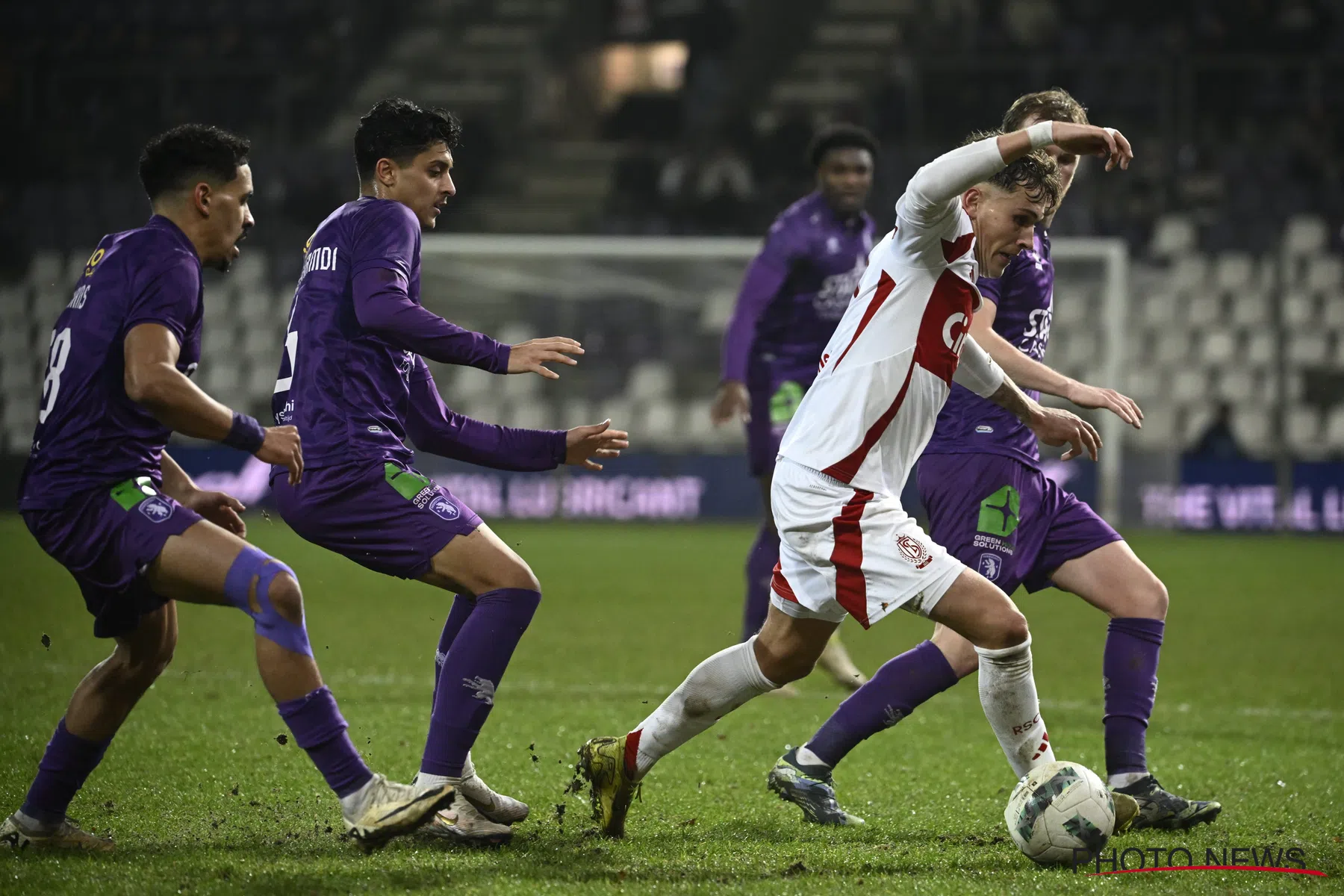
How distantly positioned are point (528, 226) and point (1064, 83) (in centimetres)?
850

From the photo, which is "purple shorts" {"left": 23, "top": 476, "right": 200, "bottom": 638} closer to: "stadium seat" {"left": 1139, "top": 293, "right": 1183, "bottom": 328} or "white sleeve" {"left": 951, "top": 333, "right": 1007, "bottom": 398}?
"white sleeve" {"left": 951, "top": 333, "right": 1007, "bottom": 398}

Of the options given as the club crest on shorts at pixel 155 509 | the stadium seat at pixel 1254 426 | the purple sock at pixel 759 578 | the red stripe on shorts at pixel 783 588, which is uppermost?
the club crest on shorts at pixel 155 509

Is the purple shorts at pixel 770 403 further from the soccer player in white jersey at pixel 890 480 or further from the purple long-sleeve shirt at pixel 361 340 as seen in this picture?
the purple long-sleeve shirt at pixel 361 340

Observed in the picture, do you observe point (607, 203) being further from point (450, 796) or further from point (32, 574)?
point (450, 796)

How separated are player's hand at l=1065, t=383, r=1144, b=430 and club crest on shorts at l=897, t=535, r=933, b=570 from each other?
2.35 ft

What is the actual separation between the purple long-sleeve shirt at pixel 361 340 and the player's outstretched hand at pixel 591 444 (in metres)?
0.47

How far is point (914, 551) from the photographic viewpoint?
388 centimetres

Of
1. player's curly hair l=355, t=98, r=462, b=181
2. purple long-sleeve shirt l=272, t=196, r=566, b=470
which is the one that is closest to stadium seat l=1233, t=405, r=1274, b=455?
player's curly hair l=355, t=98, r=462, b=181

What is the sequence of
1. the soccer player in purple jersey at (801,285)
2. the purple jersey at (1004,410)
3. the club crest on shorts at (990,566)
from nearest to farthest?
the club crest on shorts at (990,566)
the purple jersey at (1004,410)
the soccer player in purple jersey at (801,285)

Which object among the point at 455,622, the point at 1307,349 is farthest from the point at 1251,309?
the point at 455,622

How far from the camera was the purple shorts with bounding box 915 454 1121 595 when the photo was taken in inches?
183

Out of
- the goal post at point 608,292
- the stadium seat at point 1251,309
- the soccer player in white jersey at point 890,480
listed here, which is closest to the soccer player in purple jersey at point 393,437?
the soccer player in white jersey at point 890,480

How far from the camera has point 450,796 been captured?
12.3 ft

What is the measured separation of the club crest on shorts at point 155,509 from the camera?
3.79 m
